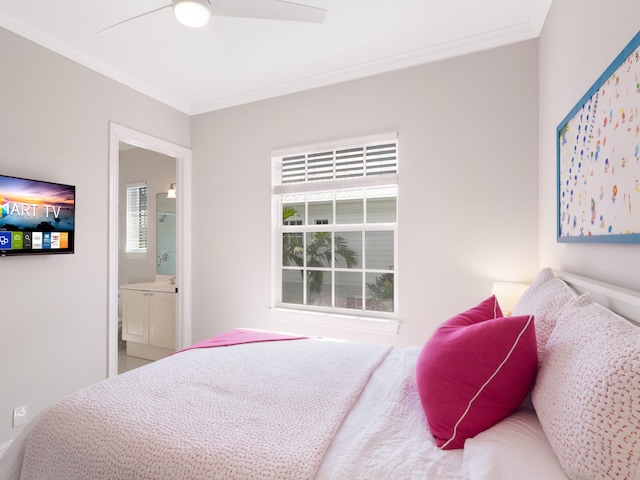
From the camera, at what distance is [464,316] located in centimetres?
131

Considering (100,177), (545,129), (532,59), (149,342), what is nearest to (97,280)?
(100,177)

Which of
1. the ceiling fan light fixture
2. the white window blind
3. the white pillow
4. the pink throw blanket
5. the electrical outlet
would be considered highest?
the ceiling fan light fixture

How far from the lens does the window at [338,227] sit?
2.83m

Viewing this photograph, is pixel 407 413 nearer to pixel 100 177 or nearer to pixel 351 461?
Answer: pixel 351 461

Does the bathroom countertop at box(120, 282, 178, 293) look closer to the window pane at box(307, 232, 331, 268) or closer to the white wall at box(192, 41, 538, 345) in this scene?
the white wall at box(192, 41, 538, 345)

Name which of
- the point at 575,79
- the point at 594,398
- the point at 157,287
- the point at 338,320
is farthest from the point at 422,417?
the point at 157,287

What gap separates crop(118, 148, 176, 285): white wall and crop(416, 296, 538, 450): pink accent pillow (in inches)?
168

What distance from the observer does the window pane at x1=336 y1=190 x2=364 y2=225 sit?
295 cm

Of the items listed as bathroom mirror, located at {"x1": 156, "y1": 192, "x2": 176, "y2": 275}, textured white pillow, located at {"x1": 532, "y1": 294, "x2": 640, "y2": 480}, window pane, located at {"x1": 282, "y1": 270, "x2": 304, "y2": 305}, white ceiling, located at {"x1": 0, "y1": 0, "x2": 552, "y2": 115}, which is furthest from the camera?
bathroom mirror, located at {"x1": 156, "y1": 192, "x2": 176, "y2": 275}

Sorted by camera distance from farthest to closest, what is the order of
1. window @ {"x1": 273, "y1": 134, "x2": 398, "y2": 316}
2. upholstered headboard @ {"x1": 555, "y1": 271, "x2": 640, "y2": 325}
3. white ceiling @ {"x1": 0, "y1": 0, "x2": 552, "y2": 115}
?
window @ {"x1": 273, "y1": 134, "x2": 398, "y2": 316}, white ceiling @ {"x1": 0, "y1": 0, "x2": 552, "y2": 115}, upholstered headboard @ {"x1": 555, "y1": 271, "x2": 640, "y2": 325}

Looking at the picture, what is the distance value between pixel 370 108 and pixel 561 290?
2.06 meters

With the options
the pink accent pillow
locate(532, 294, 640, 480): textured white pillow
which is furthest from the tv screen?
locate(532, 294, 640, 480): textured white pillow

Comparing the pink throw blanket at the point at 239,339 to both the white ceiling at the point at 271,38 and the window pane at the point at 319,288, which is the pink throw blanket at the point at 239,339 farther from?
the white ceiling at the point at 271,38

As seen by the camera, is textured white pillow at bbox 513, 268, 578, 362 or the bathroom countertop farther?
the bathroom countertop
